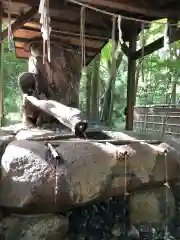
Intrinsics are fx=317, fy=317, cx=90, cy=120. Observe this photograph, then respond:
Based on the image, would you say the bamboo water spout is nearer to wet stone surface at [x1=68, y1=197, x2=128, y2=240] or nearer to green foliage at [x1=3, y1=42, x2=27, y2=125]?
wet stone surface at [x1=68, y1=197, x2=128, y2=240]

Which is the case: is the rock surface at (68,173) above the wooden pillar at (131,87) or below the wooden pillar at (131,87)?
below

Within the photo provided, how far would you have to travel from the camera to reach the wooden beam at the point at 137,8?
5715 millimetres

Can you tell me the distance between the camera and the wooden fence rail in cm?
740

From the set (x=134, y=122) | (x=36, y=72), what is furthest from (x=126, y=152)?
(x=134, y=122)

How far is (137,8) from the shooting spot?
6.06m

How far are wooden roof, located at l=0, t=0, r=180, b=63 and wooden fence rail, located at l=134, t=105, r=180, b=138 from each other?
209cm

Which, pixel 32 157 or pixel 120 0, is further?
pixel 120 0

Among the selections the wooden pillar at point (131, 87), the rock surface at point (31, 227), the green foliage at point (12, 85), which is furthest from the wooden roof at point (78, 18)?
the green foliage at point (12, 85)

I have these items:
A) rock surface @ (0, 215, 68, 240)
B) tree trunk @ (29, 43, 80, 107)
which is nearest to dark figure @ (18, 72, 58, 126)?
tree trunk @ (29, 43, 80, 107)

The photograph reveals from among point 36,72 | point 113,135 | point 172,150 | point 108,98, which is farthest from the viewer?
point 108,98

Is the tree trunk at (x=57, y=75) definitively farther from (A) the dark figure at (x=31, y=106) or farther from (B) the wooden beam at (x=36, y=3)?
(B) the wooden beam at (x=36, y=3)

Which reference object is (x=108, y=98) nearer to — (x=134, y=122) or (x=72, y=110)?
(x=134, y=122)

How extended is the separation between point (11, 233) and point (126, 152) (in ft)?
6.09

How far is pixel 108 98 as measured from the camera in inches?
493
